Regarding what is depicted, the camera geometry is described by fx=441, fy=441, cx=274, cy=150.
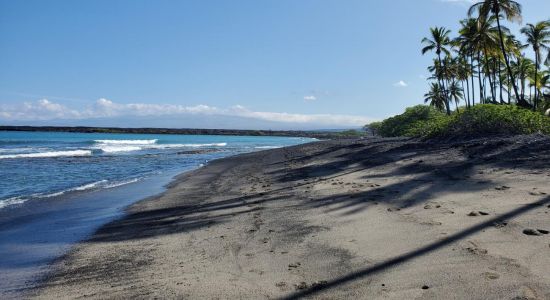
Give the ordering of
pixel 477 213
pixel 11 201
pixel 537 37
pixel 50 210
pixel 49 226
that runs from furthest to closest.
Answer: pixel 537 37 < pixel 11 201 < pixel 50 210 < pixel 49 226 < pixel 477 213

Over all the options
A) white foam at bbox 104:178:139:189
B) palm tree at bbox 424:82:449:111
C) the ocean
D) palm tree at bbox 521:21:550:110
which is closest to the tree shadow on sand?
the ocean

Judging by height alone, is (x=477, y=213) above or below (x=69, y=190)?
above

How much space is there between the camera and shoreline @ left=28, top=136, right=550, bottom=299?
421 centimetres

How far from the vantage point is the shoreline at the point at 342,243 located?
421 cm

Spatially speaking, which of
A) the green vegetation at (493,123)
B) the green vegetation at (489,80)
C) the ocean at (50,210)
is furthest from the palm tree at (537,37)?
the ocean at (50,210)

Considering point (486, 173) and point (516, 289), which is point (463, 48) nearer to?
point (486, 173)

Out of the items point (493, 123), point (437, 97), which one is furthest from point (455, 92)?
point (493, 123)

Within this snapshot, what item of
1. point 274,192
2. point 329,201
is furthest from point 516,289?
point 274,192

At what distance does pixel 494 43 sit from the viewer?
118 feet

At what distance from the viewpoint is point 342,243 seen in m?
5.70

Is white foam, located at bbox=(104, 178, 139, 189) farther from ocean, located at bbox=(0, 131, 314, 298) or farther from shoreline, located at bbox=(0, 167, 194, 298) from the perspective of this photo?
shoreline, located at bbox=(0, 167, 194, 298)

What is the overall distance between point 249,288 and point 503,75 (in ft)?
179

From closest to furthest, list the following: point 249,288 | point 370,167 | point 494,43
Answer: point 249,288, point 370,167, point 494,43

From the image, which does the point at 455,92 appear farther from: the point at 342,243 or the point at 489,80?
the point at 342,243
